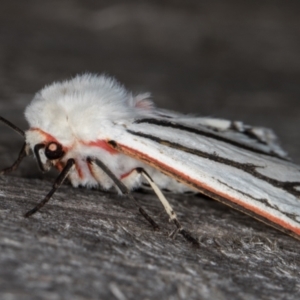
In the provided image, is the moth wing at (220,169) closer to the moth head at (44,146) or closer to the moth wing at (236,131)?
the moth wing at (236,131)

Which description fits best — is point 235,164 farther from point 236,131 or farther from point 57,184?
point 57,184

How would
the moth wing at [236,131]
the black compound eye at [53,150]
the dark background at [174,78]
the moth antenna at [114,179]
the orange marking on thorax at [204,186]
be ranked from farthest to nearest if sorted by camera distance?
the moth wing at [236,131], the black compound eye at [53,150], the moth antenna at [114,179], the orange marking on thorax at [204,186], the dark background at [174,78]

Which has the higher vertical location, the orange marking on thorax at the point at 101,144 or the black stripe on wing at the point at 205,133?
the black stripe on wing at the point at 205,133

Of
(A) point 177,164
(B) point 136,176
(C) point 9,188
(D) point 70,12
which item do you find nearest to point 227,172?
(A) point 177,164

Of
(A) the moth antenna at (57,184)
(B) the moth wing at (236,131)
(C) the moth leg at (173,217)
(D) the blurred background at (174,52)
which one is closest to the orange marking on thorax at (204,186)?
(C) the moth leg at (173,217)

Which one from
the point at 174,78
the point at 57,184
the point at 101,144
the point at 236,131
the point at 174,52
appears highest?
the point at 174,52

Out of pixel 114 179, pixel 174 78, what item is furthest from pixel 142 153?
pixel 174 78
